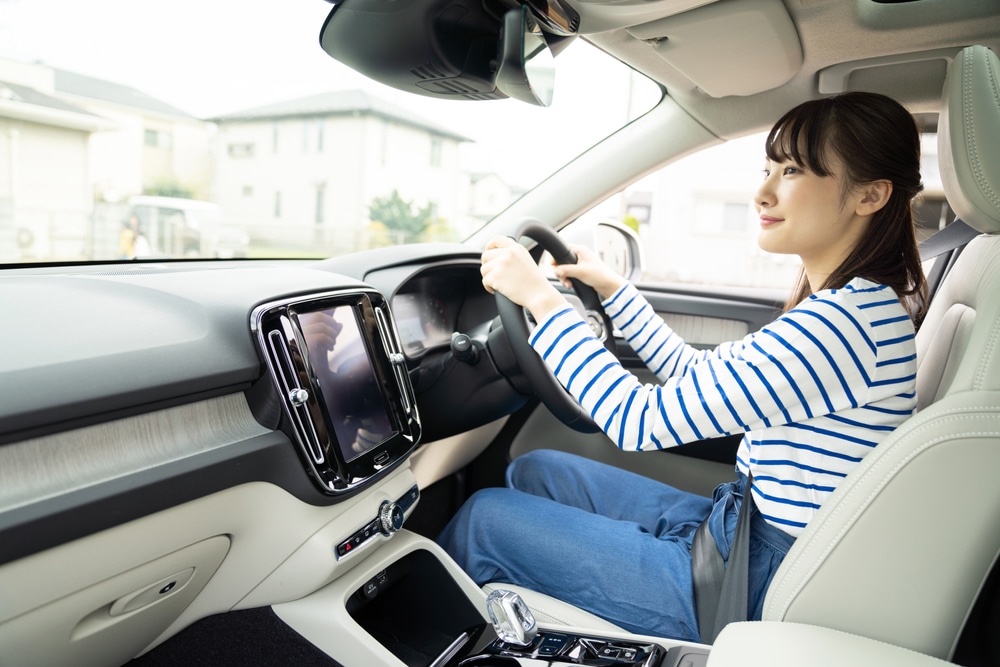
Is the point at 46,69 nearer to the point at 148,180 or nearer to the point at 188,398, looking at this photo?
the point at 148,180

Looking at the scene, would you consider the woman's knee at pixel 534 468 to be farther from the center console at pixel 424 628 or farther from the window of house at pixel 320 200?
the window of house at pixel 320 200

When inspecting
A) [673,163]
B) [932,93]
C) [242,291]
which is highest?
[932,93]

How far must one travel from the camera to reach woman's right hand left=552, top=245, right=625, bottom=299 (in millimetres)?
1626

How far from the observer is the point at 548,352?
1.20m

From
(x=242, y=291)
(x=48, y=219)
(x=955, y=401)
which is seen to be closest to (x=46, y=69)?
(x=48, y=219)

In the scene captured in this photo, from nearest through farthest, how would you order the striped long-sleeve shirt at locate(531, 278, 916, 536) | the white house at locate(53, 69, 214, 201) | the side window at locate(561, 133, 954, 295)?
the striped long-sleeve shirt at locate(531, 278, 916, 536)
the white house at locate(53, 69, 214, 201)
the side window at locate(561, 133, 954, 295)

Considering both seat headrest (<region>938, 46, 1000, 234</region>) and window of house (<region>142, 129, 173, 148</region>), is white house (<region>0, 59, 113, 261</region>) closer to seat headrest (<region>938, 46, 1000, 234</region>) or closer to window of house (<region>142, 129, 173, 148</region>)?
window of house (<region>142, 129, 173, 148</region>)

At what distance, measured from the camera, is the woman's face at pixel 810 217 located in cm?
118

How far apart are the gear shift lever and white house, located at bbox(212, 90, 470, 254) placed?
35.2 inches

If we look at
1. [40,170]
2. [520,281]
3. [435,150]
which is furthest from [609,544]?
[435,150]

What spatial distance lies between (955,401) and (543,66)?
31.8 inches

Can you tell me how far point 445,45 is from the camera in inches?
45.3

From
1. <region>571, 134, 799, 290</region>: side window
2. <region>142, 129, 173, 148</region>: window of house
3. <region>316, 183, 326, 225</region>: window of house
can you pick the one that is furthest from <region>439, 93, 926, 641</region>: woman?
<region>571, 134, 799, 290</region>: side window

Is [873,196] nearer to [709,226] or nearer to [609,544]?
[609,544]
